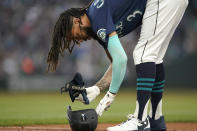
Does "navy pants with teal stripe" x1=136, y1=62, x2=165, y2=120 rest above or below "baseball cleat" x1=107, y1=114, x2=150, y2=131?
above

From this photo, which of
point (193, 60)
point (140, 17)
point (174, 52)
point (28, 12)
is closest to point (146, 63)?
point (140, 17)

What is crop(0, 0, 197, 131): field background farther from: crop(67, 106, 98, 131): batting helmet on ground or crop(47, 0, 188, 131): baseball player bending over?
crop(67, 106, 98, 131): batting helmet on ground

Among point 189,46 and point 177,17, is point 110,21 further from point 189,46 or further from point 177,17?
point 189,46

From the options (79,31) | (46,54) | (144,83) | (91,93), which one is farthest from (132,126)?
(46,54)

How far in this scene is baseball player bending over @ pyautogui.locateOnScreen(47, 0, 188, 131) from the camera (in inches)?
153

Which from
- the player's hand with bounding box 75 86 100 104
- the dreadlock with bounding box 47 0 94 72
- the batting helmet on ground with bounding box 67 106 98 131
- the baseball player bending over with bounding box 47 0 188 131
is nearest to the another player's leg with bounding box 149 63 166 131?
the baseball player bending over with bounding box 47 0 188 131

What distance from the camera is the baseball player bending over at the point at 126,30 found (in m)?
3.89

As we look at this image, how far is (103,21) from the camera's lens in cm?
388

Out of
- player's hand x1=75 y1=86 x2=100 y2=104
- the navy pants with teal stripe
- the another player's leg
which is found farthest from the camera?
the another player's leg

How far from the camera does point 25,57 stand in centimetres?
1575

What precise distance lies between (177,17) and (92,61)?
36.2 feet

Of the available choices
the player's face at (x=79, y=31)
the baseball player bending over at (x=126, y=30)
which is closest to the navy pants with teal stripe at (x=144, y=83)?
the baseball player bending over at (x=126, y=30)

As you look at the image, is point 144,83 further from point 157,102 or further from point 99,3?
point 99,3

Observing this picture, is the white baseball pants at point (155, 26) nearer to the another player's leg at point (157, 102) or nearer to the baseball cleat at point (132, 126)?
the another player's leg at point (157, 102)
